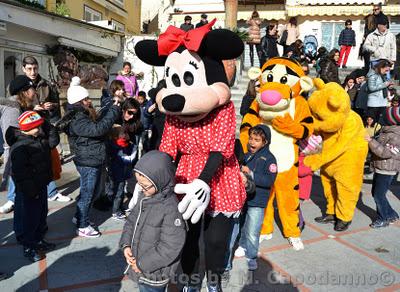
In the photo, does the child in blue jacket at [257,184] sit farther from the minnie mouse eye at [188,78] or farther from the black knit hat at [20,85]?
the black knit hat at [20,85]

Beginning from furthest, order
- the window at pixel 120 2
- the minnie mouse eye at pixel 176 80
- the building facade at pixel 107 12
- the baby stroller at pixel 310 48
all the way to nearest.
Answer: the window at pixel 120 2 → the building facade at pixel 107 12 → the baby stroller at pixel 310 48 → the minnie mouse eye at pixel 176 80

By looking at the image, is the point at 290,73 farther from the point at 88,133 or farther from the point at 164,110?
the point at 88,133

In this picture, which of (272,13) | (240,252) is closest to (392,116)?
(240,252)

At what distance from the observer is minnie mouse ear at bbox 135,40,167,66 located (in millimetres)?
2733

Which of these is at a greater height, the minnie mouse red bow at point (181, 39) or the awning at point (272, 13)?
the awning at point (272, 13)

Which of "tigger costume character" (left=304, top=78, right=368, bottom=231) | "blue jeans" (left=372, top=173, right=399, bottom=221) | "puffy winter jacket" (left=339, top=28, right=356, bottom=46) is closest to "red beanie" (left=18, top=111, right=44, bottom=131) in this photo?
"tigger costume character" (left=304, top=78, right=368, bottom=231)

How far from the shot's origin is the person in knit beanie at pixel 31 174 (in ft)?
10.1

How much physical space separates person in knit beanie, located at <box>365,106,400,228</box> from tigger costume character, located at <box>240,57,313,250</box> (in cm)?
99

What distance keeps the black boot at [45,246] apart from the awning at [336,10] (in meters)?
15.5

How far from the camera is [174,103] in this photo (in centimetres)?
229

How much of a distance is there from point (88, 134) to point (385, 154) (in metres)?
3.25

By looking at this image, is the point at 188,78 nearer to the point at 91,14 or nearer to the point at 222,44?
the point at 222,44

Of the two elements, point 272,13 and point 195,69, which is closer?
point 195,69

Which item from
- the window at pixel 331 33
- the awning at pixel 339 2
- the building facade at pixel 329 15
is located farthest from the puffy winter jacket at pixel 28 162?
the awning at pixel 339 2
